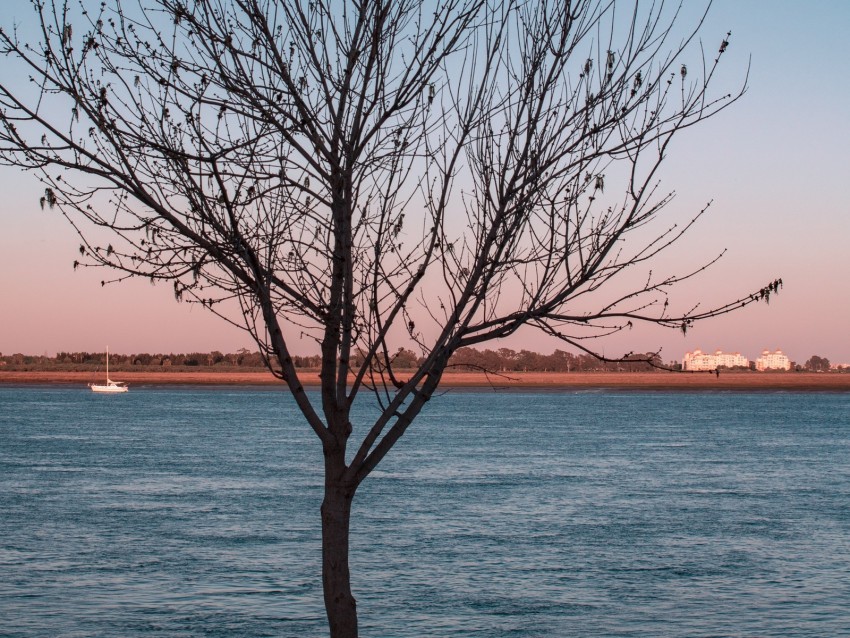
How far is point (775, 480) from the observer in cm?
3825

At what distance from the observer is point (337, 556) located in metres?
6.59

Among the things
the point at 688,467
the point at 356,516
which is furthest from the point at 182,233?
the point at 688,467

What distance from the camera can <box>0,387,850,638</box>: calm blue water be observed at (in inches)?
634

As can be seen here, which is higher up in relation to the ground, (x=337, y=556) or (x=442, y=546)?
(x=337, y=556)

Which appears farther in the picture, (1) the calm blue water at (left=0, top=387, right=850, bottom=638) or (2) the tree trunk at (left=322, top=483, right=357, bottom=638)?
(1) the calm blue water at (left=0, top=387, right=850, bottom=638)

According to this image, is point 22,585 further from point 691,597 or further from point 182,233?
point 182,233

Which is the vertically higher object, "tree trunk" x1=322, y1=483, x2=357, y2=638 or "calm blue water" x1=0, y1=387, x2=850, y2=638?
"tree trunk" x1=322, y1=483, x2=357, y2=638

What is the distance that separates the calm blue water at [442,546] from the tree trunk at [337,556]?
9.00m

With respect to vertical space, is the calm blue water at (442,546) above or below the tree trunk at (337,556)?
below

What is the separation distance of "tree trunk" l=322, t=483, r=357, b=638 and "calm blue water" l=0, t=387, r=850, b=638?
9000mm

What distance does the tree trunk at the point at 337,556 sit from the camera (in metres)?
6.55

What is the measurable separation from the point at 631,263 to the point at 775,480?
1339 inches

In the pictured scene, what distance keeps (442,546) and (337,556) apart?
16.0 metres

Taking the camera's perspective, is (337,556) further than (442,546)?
No
